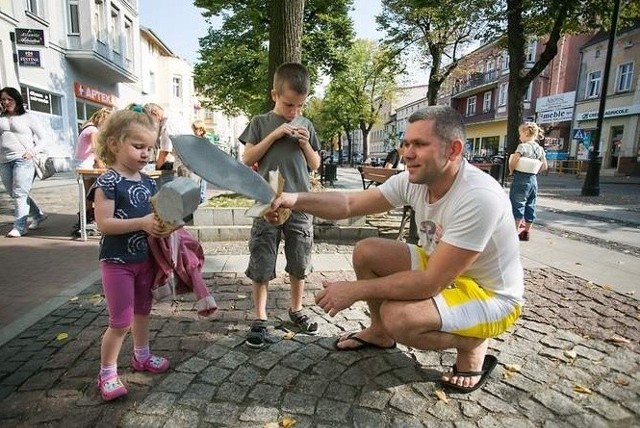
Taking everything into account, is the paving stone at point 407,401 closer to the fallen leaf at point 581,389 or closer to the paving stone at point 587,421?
the paving stone at point 587,421

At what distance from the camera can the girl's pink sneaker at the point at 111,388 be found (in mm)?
2068

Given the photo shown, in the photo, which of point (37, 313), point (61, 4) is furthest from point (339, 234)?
point (61, 4)

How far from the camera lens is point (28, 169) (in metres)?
5.62

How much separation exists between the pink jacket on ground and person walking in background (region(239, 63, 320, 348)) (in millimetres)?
513

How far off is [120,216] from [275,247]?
107cm

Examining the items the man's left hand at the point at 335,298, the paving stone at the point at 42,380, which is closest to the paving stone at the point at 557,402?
the man's left hand at the point at 335,298

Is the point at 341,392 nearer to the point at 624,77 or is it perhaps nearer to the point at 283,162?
the point at 283,162

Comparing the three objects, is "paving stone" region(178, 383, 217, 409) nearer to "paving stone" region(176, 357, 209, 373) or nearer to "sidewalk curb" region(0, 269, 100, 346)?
"paving stone" region(176, 357, 209, 373)

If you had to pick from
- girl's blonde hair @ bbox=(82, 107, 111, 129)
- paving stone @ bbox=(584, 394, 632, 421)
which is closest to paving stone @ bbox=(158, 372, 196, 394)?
paving stone @ bbox=(584, 394, 632, 421)

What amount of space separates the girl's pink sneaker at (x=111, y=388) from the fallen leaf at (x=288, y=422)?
856mm

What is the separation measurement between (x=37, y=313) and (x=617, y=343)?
Answer: 4287mm

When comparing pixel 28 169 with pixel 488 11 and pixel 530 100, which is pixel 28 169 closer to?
pixel 488 11

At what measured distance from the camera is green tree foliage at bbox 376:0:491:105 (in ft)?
62.6

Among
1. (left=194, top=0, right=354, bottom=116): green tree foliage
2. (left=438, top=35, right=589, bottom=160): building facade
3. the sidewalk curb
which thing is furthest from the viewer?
(left=438, top=35, right=589, bottom=160): building facade
